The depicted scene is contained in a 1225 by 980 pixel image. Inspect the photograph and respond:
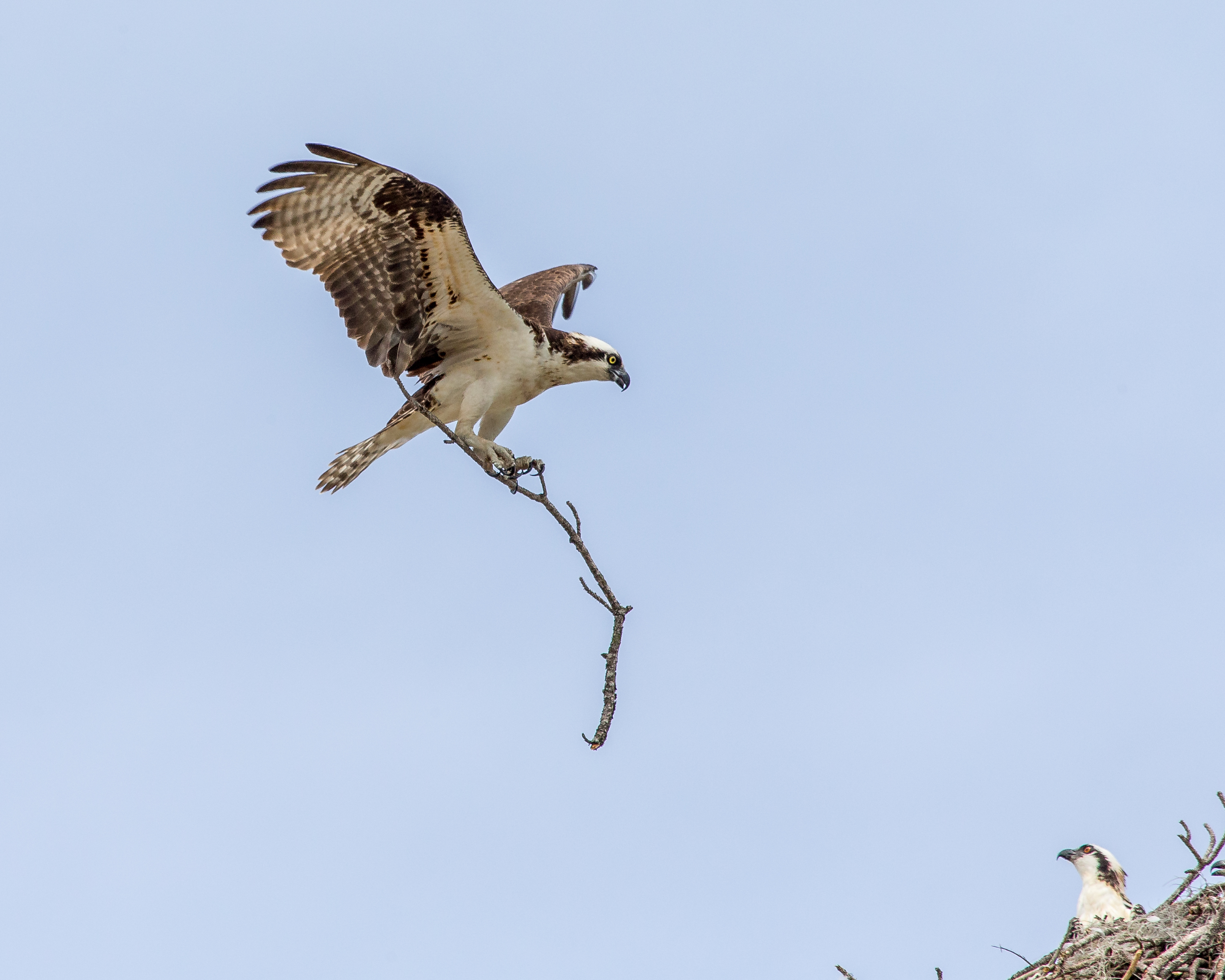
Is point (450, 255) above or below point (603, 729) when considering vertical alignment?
above

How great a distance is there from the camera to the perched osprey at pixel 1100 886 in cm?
816

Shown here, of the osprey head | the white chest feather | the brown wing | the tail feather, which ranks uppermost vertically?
the brown wing

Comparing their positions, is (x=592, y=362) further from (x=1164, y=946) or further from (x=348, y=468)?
(x=1164, y=946)

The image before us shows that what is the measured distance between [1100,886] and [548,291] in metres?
5.30

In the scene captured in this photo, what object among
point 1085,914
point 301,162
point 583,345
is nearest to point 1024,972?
point 1085,914

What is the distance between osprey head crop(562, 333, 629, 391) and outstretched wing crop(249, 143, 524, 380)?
40cm

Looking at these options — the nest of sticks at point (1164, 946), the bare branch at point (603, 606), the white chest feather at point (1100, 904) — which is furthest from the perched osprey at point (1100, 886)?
the bare branch at point (603, 606)

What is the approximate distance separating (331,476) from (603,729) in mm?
3840

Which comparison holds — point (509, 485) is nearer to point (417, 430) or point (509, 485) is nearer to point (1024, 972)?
point (417, 430)

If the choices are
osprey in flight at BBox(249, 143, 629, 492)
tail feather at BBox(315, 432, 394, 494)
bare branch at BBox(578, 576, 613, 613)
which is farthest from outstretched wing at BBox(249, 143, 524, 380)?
bare branch at BBox(578, 576, 613, 613)

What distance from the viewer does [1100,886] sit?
852cm

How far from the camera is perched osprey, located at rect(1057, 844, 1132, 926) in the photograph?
8.16 m

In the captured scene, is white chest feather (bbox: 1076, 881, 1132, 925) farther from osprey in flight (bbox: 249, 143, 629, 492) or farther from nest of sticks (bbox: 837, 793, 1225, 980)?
osprey in flight (bbox: 249, 143, 629, 492)

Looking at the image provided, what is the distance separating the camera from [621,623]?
536cm
